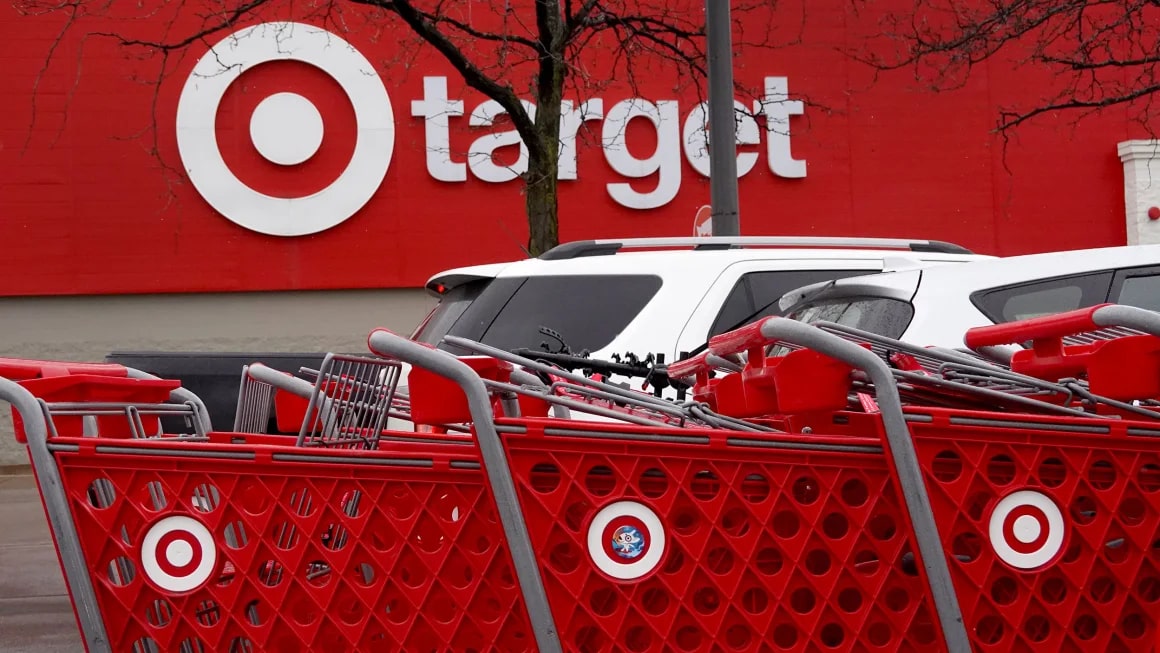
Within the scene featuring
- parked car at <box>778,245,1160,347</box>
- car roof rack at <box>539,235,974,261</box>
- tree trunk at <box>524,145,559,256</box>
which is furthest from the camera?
tree trunk at <box>524,145,559,256</box>

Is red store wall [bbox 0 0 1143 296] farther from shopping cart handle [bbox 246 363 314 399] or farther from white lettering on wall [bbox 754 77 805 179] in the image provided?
shopping cart handle [bbox 246 363 314 399]

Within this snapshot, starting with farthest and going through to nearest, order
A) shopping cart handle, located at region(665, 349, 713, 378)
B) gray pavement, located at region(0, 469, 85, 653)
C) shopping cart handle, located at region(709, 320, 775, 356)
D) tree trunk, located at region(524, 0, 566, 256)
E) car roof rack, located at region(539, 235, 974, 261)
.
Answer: tree trunk, located at region(524, 0, 566, 256), car roof rack, located at region(539, 235, 974, 261), gray pavement, located at region(0, 469, 85, 653), shopping cart handle, located at region(665, 349, 713, 378), shopping cart handle, located at region(709, 320, 775, 356)

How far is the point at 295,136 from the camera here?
52.2 ft

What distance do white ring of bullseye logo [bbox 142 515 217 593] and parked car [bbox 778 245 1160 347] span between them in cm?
293

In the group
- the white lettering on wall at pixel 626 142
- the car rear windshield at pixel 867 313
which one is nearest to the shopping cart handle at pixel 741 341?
the car rear windshield at pixel 867 313

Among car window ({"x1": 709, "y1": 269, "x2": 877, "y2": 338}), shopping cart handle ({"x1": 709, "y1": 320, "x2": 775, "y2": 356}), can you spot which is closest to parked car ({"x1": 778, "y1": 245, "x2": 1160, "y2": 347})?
car window ({"x1": 709, "y1": 269, "x2": 877, "y2": 338})

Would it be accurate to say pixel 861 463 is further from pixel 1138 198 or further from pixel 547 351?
pixel 1138 198

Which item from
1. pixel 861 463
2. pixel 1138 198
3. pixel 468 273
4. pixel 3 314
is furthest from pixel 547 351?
pixel 1138 198

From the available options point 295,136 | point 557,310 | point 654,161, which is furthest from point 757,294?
point 295,136

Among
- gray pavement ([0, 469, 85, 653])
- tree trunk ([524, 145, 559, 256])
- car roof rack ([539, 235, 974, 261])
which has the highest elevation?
tree trunk ([524, 145, 559, 256])

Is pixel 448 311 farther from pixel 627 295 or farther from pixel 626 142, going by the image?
pixel 626 142

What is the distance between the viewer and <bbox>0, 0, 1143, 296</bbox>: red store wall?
15.8m

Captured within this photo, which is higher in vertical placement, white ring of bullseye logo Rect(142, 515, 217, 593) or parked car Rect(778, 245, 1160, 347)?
parked car Rect(778, 245, 1160, 347)

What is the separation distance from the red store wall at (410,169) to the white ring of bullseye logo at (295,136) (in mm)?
27
